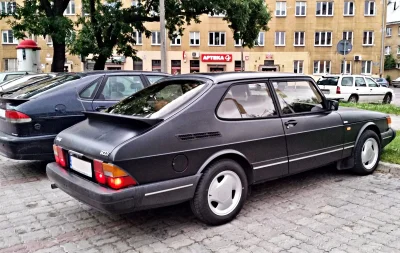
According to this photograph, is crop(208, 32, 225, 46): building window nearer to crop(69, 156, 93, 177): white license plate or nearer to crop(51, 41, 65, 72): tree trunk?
crop(51, 41, 65, 72): tree trunk

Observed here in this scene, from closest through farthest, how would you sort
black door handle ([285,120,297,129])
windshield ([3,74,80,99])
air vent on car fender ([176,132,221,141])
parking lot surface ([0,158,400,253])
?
parking lot surface ([0,158,400,253]) → air vent on car fender ([176,132,221,141]) → black door handle ([285,120,297,129]) → windshield ([3,74,80,99])

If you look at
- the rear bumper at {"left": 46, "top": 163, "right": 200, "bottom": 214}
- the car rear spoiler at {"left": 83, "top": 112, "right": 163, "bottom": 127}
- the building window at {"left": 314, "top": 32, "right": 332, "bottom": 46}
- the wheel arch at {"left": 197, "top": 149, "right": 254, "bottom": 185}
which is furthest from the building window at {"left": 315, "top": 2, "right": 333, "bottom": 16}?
the rear bumper at {"left": 46, "top": 163, "right": 200, "bottom": 214}

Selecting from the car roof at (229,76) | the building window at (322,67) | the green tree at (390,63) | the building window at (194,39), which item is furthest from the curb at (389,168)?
the green tree at (390,63)

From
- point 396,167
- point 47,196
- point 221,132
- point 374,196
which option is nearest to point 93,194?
point 221,132

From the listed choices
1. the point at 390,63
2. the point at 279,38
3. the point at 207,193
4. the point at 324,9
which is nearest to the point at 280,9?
the point at 279,38

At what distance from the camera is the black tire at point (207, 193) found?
3.70 meters

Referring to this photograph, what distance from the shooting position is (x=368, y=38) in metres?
42.7

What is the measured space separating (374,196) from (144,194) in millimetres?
3046

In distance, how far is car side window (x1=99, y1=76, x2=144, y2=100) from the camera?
6152 millimetres

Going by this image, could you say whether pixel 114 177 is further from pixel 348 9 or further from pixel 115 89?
pixel 348 9

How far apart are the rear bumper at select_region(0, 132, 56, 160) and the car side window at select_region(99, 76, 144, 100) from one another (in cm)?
113

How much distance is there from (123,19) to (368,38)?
3428cm

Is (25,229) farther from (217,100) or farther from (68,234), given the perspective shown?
(217,100)

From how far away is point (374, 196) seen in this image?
471 cm
